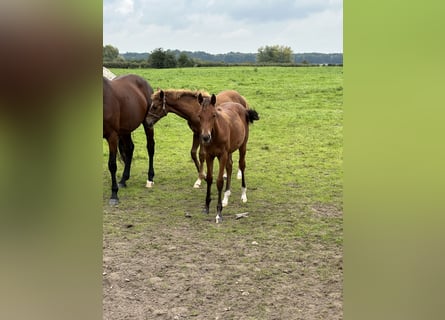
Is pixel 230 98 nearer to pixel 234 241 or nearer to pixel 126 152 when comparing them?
pixel 126 152

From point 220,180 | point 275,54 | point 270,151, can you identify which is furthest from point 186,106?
point 275,54

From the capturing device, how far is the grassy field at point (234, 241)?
302 cm

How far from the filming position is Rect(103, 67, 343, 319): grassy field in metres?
3.02

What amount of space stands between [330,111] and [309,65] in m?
4.05

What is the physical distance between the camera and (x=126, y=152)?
6.04 m

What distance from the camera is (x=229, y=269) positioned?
356 centimetres

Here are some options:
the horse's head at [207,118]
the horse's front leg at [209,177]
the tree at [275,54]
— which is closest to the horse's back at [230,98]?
the horse's front leg at [209,177]

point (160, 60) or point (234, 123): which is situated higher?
point (160, 60)

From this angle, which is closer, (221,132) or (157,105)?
(221,132)

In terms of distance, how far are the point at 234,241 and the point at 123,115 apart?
230 cm

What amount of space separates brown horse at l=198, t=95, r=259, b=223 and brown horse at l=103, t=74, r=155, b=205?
3.88ft

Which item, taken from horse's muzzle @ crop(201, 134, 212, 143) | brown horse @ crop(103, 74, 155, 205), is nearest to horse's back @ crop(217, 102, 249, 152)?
horse's muzzle @ crop(201, 134, 212, 143)
